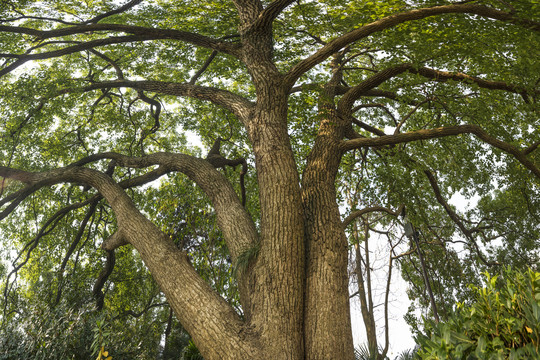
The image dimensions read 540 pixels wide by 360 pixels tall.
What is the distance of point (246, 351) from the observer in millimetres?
3479

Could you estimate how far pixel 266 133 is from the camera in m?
4.62

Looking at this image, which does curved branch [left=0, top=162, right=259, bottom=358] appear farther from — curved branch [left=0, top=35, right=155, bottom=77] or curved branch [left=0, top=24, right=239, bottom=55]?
curved branch [left=0, top=24, right=239, bottom=55]

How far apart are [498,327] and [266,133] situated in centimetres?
323

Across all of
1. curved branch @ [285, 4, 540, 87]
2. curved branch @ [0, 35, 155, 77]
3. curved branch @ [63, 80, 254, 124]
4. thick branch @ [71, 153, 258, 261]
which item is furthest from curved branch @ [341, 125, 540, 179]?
curved branch @ [0, 35, 155, 77]

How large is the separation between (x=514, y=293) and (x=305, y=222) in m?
2.58

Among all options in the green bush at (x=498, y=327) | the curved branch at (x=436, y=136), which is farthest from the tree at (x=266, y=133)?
the green bush at (x=498, y=327)

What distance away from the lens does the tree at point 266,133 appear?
12.7 feet

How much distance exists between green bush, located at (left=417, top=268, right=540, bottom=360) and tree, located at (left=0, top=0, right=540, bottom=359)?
5.86ft

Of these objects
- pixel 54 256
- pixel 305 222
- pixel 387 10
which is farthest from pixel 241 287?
pixel 54 256

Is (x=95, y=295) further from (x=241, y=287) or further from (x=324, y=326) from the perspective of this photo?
(x=324, y=326)

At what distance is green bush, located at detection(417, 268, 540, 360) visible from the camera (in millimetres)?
1697

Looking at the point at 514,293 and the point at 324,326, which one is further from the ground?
the point at 324,326

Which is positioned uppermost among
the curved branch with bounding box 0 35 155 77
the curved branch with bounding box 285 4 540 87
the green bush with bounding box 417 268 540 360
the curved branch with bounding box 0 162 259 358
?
the curved branch with bounding box 0 35 155 77

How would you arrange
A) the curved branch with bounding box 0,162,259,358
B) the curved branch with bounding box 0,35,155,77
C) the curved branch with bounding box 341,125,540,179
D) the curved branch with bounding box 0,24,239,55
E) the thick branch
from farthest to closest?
the curved branch with bounding box 0,35,155,77 < the curved branch with bounding box 0,24,239,55 < the curved branch with bounding box 341,125,540,179 < the thick branch < the curved branch with bounding box 0,162,259,358
